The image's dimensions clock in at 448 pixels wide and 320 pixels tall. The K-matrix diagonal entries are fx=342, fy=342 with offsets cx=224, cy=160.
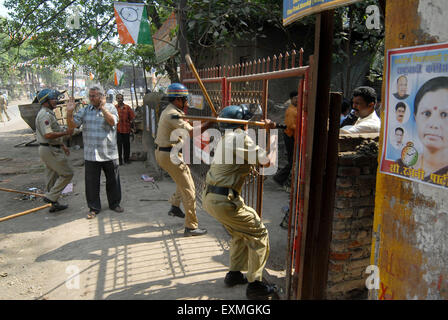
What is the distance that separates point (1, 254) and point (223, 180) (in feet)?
10.5

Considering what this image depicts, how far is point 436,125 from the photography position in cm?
178

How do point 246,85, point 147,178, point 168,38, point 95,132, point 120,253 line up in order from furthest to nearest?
point 147,178, point 168,38, point 95,132, point 246,85, point 120,253

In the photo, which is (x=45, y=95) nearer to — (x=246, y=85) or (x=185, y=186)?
(x=185, y=186)

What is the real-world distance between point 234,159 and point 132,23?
502cm

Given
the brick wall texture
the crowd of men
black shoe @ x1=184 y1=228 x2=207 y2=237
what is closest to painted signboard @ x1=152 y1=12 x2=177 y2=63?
the crowd of men

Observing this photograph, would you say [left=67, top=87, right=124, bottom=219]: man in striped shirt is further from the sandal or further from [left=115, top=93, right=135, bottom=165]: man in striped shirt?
[left=115, top=93, right=135, bottom=165]: man in striped shirt

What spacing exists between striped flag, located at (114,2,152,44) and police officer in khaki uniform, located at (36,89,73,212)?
6.63 feet

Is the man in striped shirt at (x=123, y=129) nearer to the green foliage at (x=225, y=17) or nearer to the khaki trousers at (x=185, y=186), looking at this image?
the green foliage at (x=225, y=17)

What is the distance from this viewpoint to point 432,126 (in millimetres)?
1799

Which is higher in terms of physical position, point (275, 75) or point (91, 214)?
point (275, 75)

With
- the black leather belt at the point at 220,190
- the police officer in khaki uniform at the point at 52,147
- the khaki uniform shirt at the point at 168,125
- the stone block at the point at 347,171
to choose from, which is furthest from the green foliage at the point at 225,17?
the stone block at the point at 347,171

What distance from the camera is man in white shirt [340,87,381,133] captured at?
3223mm

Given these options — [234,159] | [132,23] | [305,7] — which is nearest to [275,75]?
[305,7]
